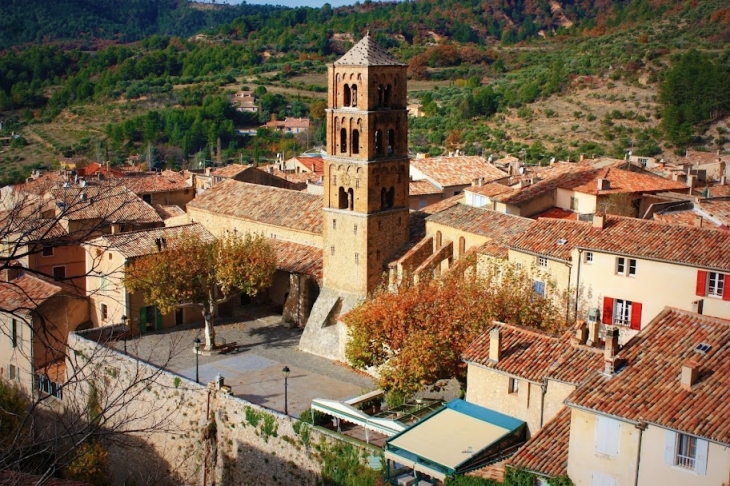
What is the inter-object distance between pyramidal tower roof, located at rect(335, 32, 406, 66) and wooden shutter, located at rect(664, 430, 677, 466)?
19202mm

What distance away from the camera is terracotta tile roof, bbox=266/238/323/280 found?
122ft

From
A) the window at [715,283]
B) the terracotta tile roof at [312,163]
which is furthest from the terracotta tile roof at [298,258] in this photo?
the terracotta tile roof at [312,163]

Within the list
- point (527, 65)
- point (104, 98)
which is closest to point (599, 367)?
point (527, 65)

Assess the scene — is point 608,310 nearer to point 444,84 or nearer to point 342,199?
A: point 342,199

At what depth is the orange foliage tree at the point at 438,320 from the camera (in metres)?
26.2

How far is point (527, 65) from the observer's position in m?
107

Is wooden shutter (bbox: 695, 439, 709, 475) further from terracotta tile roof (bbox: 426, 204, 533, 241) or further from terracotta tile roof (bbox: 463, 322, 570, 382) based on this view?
terracotta tile roof (bbox: 426, 204, 533, 241)

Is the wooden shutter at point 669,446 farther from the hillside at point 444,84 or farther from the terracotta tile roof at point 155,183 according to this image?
the hillside at point 444,84

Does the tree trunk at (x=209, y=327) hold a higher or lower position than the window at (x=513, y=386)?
lower

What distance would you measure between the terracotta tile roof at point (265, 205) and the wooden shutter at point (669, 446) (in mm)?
22239

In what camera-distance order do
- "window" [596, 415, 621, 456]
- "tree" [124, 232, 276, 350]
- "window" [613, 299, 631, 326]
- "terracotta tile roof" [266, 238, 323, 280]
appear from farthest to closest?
"terracotta tile roof" [266, 238, 323, 280], "tree" [124, 232, 276, 350], "window" [613, 299, 631, 326], "window" [596, 415, 621, 456]

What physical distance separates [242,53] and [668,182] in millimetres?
105552

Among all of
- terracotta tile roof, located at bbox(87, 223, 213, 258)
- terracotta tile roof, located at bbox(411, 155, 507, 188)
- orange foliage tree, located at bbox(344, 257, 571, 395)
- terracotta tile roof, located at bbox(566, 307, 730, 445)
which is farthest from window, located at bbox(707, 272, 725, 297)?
terracotta tile roof, located at bbox(411, 155, 507, 188)

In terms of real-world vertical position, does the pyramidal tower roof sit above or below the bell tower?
above
